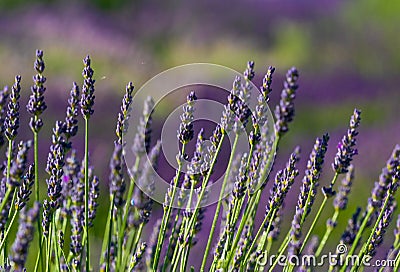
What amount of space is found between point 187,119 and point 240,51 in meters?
7.34

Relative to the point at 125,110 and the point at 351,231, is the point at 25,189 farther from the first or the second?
the point at 351,231

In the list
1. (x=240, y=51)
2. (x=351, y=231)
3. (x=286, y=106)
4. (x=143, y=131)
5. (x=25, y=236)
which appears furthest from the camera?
(x=240, y=51)

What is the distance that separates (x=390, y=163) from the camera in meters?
1.16

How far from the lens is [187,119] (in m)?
1.18

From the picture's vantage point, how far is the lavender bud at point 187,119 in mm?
1168

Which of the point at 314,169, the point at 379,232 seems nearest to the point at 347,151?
the point at 314,169

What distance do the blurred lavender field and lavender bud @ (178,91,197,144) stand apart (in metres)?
2.42

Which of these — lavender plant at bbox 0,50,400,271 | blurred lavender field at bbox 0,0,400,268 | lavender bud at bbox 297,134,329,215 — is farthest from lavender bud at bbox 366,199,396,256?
blurred lavender field at bbox 0,0,400,268

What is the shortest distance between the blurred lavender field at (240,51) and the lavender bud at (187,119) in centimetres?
242

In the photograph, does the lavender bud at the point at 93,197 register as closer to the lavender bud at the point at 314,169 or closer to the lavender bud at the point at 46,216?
the lavender bud at the point at 46,216

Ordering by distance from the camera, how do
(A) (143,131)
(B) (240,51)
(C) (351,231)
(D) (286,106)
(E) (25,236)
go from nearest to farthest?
(E) (25,236) < (D) (286,106) < (A) (143,131) < (C) (351,231) < (B) (240,51)

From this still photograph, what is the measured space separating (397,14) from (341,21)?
678 millimetres

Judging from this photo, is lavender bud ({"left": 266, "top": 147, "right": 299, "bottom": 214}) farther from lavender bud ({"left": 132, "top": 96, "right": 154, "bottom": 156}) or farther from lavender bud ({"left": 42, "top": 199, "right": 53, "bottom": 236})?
lavender bud ({"left": 42, "top": 199, "right": 53, "bottom": 236})

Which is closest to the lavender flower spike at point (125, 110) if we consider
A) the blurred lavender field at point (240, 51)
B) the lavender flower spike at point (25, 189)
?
the lavender flower spike at point (25, 189)
